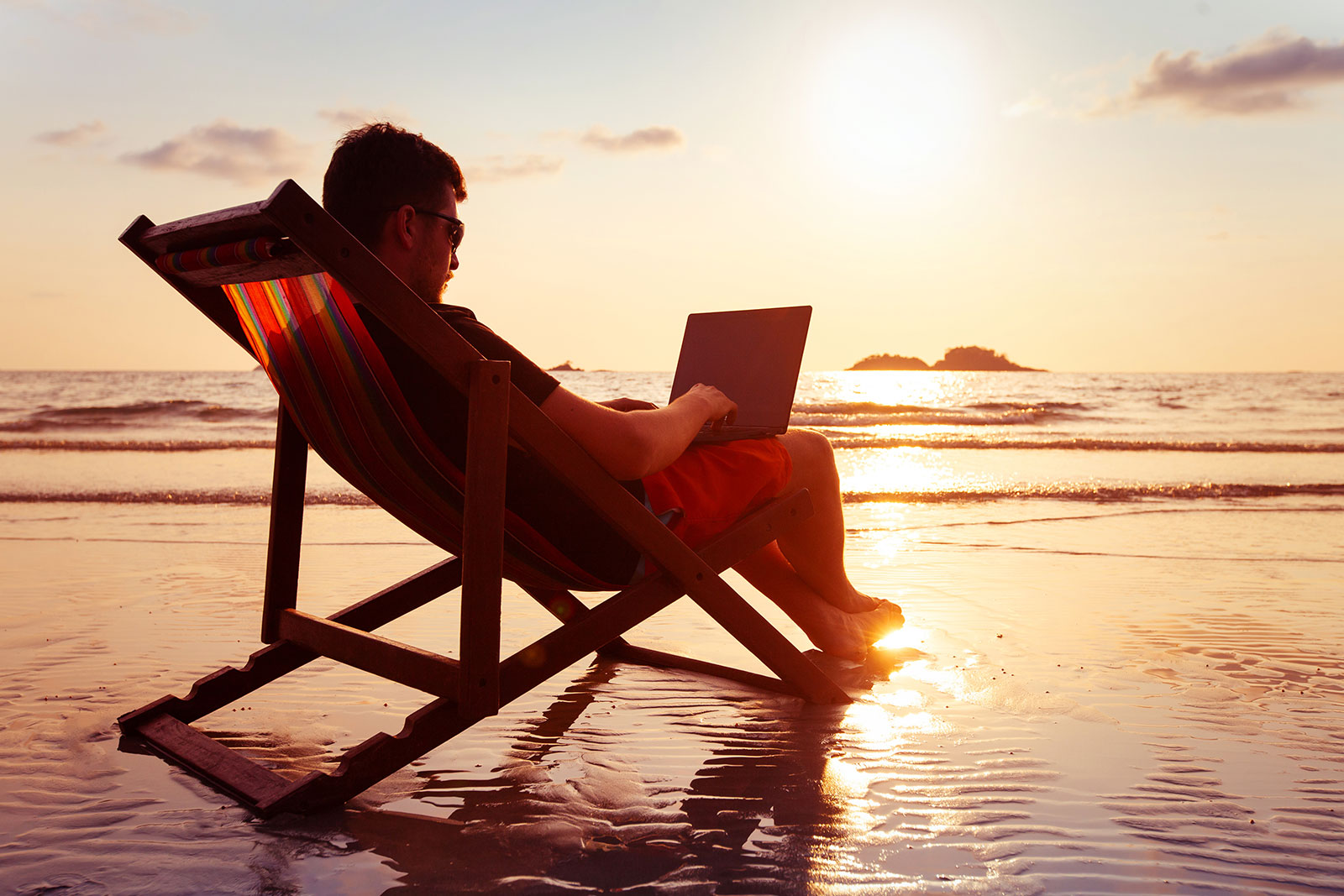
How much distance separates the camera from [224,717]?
2.91 meters

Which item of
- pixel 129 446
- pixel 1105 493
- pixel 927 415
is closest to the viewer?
pixel 1105 493

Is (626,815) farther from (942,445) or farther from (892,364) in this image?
(892,364)

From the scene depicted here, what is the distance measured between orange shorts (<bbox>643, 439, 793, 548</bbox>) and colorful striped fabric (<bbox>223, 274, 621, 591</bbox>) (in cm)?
28

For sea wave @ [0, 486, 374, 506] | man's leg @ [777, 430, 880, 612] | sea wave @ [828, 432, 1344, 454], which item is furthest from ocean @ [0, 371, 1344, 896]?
sea wave @ [828, 432, 1344, 454]

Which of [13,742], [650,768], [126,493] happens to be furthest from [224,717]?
[126,493]

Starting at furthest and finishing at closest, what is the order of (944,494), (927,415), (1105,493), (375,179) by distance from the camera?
1. (927,415)
2. (1105,493)
3. (944,494)
4. (375,179)

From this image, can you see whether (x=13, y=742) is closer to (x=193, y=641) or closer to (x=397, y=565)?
(x=193, y=641)

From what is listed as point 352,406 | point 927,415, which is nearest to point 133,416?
point 927,415

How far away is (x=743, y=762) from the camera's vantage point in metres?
2.56

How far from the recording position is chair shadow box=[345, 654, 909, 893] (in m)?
1.92

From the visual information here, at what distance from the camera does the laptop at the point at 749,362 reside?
292 centimetres

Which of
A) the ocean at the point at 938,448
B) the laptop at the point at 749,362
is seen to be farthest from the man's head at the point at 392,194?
the ocean at the point at 938,448

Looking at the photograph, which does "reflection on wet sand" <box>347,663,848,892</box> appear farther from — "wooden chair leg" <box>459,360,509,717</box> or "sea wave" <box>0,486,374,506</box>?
"sea wave" <box>0,486,374,506</box>

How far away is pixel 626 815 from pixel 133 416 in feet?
80.8
